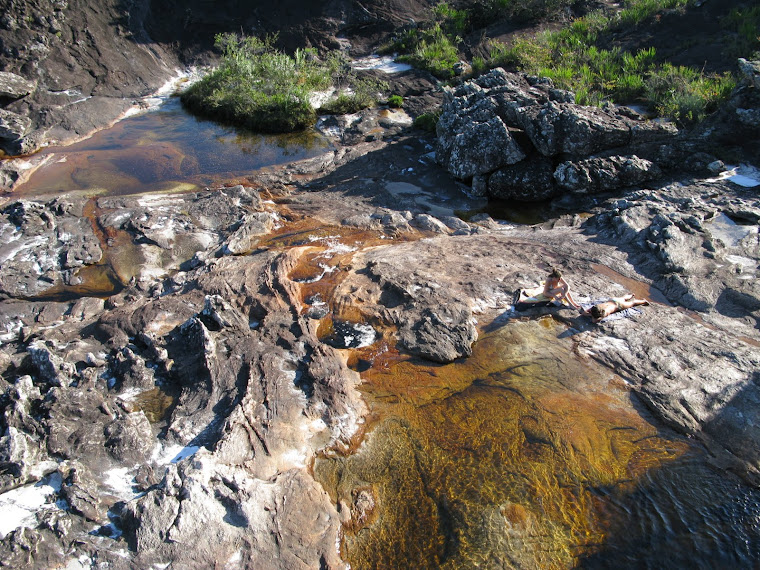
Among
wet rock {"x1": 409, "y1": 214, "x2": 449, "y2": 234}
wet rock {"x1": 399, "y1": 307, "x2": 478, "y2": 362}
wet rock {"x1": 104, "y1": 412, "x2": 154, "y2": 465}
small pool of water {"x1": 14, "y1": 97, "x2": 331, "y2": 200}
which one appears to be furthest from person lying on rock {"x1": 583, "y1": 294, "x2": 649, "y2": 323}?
small pool of water {"x1": 14, "y1": 97, "x2": 331, "y2": 200}

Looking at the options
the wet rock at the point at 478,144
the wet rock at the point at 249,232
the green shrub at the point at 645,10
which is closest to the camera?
the wet rock at the point at 249,232

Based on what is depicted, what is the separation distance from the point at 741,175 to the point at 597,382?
634 cm

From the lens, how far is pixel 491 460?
13.5 ft

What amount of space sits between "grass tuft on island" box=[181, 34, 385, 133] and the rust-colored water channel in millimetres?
9005

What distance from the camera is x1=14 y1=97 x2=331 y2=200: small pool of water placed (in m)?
9.93

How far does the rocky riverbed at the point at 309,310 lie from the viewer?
3.63 meters

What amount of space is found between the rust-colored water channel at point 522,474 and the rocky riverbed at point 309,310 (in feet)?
0.46

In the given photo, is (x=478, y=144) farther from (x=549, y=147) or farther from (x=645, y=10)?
(x=645, y=10)

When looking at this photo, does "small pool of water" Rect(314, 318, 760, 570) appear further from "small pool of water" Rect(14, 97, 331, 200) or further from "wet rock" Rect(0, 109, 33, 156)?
"wet rock" Rect(0, 109, 33, 156)

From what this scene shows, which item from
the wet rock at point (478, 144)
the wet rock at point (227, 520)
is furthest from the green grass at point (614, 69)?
the wet rock at point (227, 520)

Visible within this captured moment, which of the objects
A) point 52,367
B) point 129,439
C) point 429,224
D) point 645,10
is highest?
point 645,10

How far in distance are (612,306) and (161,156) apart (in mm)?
10339

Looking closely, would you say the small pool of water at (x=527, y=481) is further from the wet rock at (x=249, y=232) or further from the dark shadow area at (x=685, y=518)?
the wet rock at (x=249, y=232)

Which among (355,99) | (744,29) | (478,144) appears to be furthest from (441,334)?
(744,29)
